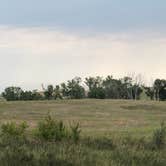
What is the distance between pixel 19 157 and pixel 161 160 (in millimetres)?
3518

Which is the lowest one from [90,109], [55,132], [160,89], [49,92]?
[55,132]

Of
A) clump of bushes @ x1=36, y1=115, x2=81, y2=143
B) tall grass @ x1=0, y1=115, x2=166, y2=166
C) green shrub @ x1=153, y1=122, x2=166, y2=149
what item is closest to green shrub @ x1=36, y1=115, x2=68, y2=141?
clump of bushes @ x1=36, y1=115, x2=81, y2=143

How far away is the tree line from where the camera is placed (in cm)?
10562

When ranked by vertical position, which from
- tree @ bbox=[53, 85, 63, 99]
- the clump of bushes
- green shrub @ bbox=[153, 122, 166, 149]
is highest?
tree @ bbox=[53, 85, 63, 99]

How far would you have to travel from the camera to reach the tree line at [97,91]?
106 meters

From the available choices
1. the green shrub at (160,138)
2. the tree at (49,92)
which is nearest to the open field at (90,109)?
the tree at (49,92)

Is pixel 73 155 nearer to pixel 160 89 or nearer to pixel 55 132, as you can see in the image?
pixel 55 132

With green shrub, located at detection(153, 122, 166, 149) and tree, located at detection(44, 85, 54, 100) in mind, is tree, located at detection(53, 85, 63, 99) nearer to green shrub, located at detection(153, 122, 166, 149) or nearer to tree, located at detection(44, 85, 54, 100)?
tree, located at detection(44, 85, 54, 100)

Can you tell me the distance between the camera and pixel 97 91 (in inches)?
4530

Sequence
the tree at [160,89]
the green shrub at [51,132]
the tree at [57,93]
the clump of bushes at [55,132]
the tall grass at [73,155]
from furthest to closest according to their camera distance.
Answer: the tree at [57,93]
the tree at [160,89]
the green shrub at [51,132]
the clump of bushes at [55,132]
the tall grass at [73,155]

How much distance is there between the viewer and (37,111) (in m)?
60.3

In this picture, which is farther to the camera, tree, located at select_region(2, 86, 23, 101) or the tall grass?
tree, located at select_region(2, 86, 23, 101)

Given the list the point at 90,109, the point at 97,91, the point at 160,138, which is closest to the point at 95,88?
the point at 97,91

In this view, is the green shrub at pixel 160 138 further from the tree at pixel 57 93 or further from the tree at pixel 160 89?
the tree at pixel 57 93
